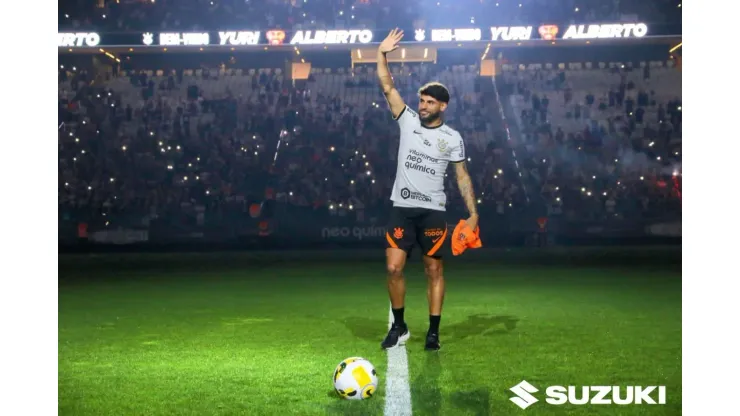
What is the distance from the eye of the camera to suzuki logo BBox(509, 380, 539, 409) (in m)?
5.44

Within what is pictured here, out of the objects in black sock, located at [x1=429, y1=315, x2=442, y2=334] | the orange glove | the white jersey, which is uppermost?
the white jersey

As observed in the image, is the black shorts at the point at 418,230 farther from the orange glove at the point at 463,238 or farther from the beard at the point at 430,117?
the beard at the point at 430,117

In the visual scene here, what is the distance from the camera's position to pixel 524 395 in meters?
→ 5.63

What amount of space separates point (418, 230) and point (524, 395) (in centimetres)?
228

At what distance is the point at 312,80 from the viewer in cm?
3038

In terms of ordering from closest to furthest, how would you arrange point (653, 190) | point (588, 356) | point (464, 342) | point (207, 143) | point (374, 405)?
1. point (374, 405)
2. point (588, 356)
3. point (464, 342)
4. point (653, 190)
5. point (207, 143)

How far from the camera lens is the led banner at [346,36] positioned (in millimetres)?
24094

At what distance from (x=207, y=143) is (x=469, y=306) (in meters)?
17.3

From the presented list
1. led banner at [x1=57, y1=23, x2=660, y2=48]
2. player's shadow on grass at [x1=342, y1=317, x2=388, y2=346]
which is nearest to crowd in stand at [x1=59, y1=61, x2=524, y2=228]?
led banner at [x1=57, y1=23, x2=660, y2=48]

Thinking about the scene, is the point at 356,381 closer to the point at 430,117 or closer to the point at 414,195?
the point at 414,195

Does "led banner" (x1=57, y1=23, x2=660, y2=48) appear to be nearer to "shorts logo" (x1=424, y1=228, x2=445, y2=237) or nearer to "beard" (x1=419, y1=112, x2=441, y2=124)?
"beard" (x1=419, y1=112, x2=441, y2=124)

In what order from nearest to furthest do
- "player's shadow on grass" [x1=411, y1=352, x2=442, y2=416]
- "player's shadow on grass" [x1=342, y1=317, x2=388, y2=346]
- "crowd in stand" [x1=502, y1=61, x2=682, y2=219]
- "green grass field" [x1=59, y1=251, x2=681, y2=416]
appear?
1. "player's shadow on grass" [x1=411, y1=352, x2=442, y2=416]
2. "green grass field" [x1=59, y1=251, x2=681, y2=416]
3. "player's shadow on grass" [x1=342, y1=317, x2=388, y2=346]
4. "crowd in stand" [x1=502, y1=61, x2=682, y2=219]

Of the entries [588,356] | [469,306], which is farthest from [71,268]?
[588,356]

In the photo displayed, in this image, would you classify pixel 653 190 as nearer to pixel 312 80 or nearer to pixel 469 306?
pixel 312 80
